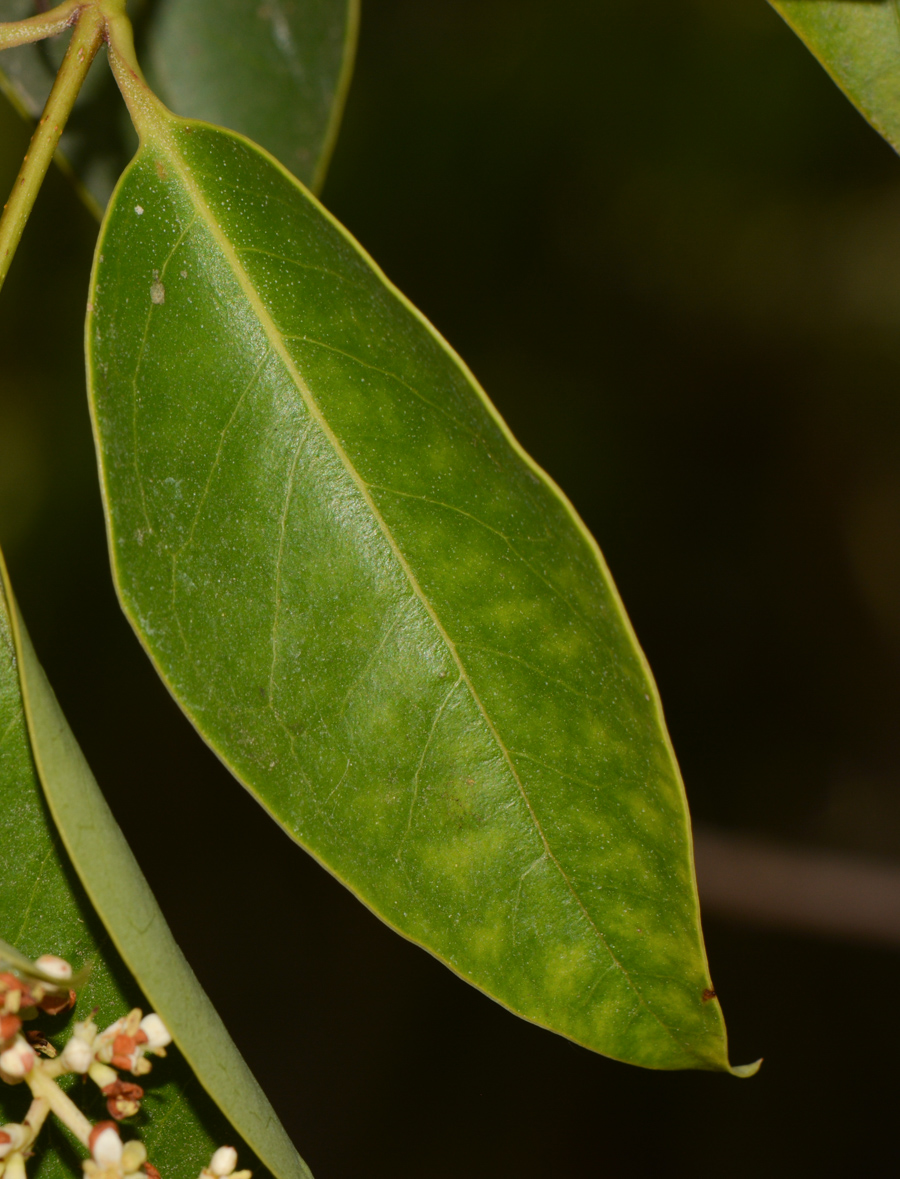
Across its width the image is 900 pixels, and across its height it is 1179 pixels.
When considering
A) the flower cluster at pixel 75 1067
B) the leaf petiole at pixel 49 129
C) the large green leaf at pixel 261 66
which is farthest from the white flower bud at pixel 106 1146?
the large green leaf at pixel 261 66

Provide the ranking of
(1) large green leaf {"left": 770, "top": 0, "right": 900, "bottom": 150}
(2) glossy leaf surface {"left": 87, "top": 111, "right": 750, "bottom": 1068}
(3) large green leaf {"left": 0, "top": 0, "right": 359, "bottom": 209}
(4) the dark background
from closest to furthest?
(2) glossy leaf surface {"left": 87, "top": 111, "right": 750, "bottom": 1068} < (1) large green leaf {"left": 770, "top": 0, "right": 900, "bottom": 150} < (3) large green leaf {"left": 0, "top": 0, "right": 359, "bottom": 209} < (4) the dark background

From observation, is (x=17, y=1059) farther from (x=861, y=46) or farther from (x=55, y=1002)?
(x=861, y=46)

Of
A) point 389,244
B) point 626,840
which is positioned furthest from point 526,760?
point 389,244

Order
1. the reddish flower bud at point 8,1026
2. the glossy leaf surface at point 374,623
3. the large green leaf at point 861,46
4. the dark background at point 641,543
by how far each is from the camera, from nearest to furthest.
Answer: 1. the reddish flower bud at point 8,1026
2. the glossy leaf surface at point 374,623
3. the large green leaf at point 861,46
4. the dark background at point 641,543

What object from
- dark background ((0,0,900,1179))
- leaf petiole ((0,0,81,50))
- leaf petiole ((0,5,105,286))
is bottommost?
dark background ((0,0,900,1179))

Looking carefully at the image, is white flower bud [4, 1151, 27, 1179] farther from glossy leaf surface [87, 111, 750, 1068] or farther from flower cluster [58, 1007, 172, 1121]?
glossy leaf surface [87, 111, 750, 1068]

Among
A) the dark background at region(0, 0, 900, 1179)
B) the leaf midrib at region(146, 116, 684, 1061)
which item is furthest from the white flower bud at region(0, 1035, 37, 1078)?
the dark background at region(0, 0, 900, 1179)

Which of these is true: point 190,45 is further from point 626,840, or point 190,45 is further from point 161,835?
point 161,835

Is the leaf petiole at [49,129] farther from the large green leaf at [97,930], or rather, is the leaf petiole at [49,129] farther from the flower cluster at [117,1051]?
the flower cluster at [117,1051]
